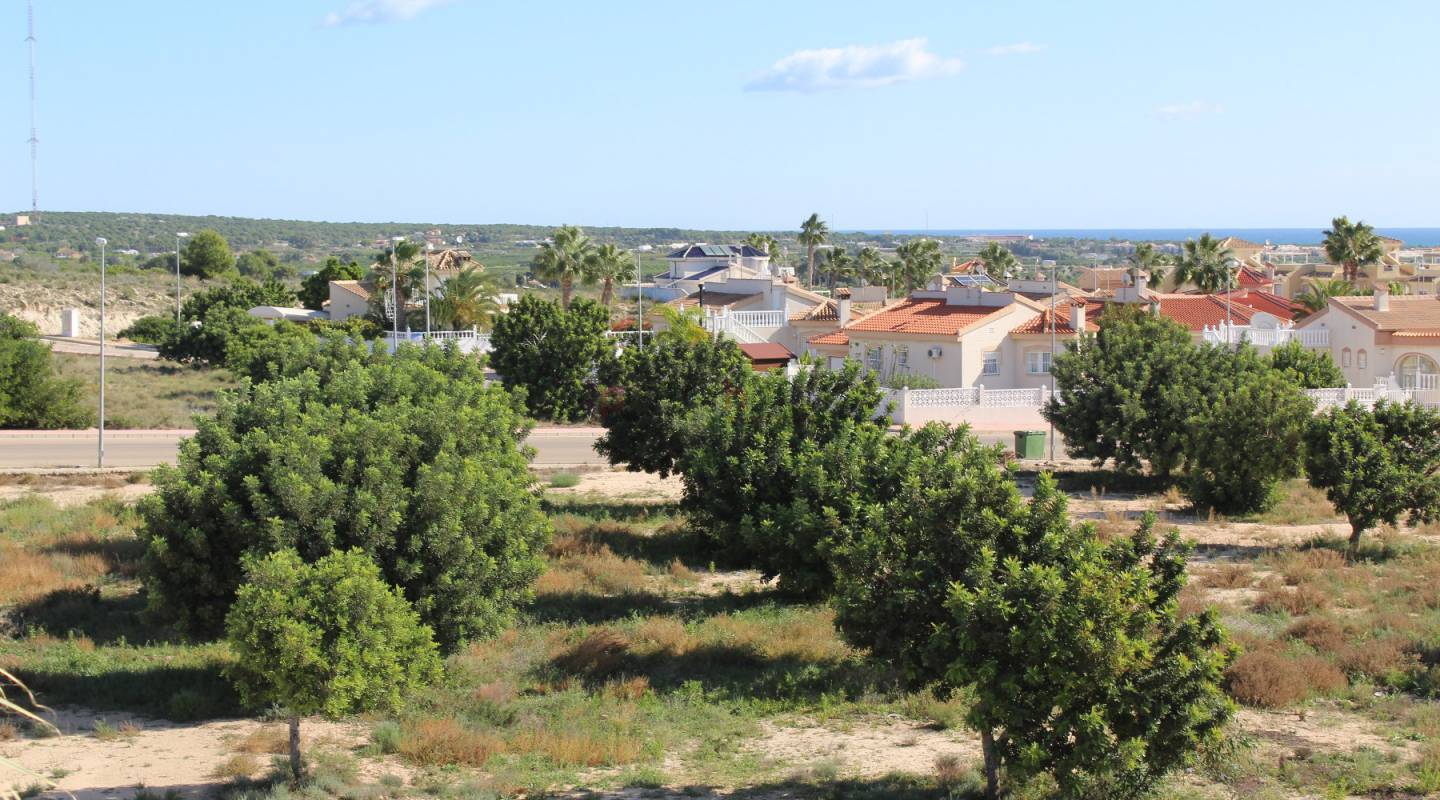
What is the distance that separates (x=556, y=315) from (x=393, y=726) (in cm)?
3549

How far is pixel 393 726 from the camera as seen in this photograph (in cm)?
1798

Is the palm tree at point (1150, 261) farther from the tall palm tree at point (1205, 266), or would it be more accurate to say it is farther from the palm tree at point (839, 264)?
the palm tree at point (839, 264)

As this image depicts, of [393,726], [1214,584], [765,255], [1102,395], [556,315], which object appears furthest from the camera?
[765,255]

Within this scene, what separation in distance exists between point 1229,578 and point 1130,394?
10901mm

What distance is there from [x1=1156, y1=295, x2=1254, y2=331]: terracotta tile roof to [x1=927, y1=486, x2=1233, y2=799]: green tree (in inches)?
1985

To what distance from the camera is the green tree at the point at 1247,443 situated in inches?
1247

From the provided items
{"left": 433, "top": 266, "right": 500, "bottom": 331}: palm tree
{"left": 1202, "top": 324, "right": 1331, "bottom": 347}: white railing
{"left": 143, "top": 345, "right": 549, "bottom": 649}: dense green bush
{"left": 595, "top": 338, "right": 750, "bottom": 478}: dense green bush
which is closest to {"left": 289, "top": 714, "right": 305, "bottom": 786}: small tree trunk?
{"left": 143, "top": 345, "right": 549, "bottom": 649}: dense green bush

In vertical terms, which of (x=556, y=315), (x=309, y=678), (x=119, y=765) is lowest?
(x=119, y=765)

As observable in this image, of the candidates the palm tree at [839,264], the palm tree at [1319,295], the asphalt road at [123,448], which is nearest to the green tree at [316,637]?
the asphalt road at [123,448]

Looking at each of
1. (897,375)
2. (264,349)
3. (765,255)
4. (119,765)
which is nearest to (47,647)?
(119,765)

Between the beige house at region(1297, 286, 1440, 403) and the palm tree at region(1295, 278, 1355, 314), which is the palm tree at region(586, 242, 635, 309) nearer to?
the palm tree at region(1295, 278, 1355, 314)

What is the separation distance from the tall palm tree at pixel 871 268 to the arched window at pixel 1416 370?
180 ft

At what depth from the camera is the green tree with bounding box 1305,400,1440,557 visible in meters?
27.8

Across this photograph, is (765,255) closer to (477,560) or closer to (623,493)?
(623,493)
